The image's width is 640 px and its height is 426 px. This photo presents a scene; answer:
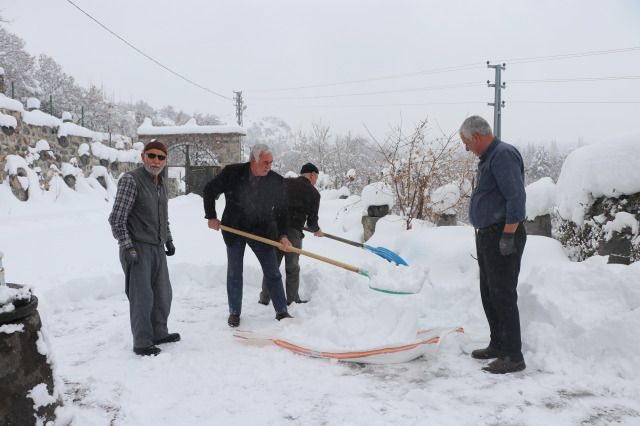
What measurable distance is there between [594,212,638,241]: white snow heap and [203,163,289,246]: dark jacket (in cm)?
335

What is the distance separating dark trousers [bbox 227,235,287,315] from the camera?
13.1 feet

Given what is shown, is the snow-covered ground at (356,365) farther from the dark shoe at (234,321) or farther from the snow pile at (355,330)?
the dark shoe at (234,321)

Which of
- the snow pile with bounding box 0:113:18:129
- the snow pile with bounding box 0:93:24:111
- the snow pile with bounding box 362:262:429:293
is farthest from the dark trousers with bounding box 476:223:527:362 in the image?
the snow pile with bounding box 0:93:24:111

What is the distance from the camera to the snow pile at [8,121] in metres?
10.3

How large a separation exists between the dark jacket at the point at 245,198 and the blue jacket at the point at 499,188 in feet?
6.14

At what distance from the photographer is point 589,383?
8.61ft

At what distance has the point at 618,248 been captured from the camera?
13.5 feet

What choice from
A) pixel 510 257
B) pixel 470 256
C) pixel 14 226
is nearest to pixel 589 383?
pixel 510 257

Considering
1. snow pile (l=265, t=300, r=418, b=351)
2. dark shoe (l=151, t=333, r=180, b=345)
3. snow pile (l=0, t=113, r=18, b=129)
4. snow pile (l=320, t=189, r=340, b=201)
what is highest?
snow pile (l=0, t=113, r=18, b=129)

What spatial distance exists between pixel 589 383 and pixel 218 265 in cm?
443

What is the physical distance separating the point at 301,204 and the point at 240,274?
1117mm

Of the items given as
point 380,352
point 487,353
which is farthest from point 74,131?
point 487,353

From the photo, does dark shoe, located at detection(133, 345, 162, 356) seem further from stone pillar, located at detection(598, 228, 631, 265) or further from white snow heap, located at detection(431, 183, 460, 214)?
white snow heap, located at detection(431, 183, 460, 214)

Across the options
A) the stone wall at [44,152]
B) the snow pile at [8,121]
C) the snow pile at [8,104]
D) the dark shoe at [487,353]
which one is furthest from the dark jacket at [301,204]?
the snow pile at [8,104]
